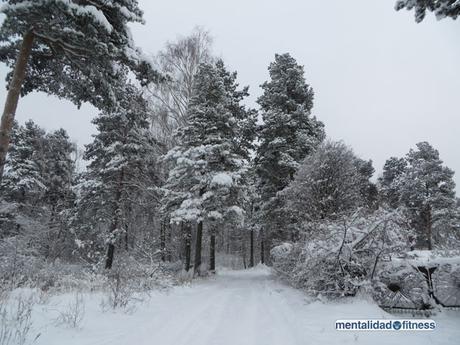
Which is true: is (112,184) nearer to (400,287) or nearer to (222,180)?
(222,180)

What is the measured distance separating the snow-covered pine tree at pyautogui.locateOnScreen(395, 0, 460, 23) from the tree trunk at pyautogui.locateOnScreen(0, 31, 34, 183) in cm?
825

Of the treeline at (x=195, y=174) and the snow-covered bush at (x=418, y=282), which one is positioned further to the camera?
the treeline at (x=195, y=174)

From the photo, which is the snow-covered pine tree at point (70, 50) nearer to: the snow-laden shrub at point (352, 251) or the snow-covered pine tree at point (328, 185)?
the snow-laden shrub at point (352, 251)

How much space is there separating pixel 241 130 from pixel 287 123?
3.23 meters

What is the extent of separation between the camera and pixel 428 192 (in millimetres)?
28781

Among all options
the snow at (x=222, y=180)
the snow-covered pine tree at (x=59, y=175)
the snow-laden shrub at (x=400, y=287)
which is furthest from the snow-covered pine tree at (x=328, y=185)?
the snow-covered pine tree at (x=59, y=175)

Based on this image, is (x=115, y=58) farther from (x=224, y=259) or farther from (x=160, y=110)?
(x=224, y=259)

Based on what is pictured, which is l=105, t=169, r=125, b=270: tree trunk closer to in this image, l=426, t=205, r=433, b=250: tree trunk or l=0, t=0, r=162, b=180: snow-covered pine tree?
l=0, t=0, r=162, b=180: snow-covered pine tree

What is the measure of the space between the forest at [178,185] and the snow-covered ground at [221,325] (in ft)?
1.37

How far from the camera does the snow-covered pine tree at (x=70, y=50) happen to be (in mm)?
6281

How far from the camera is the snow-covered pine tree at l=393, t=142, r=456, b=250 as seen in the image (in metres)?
27.6

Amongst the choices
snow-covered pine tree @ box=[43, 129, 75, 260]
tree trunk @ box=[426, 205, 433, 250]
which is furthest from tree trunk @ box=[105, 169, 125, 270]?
tree trunk @ box=[426, 205, 433, 250]

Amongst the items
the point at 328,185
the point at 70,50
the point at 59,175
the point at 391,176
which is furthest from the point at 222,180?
the point at 391,176

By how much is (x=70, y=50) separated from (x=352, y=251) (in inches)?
358
